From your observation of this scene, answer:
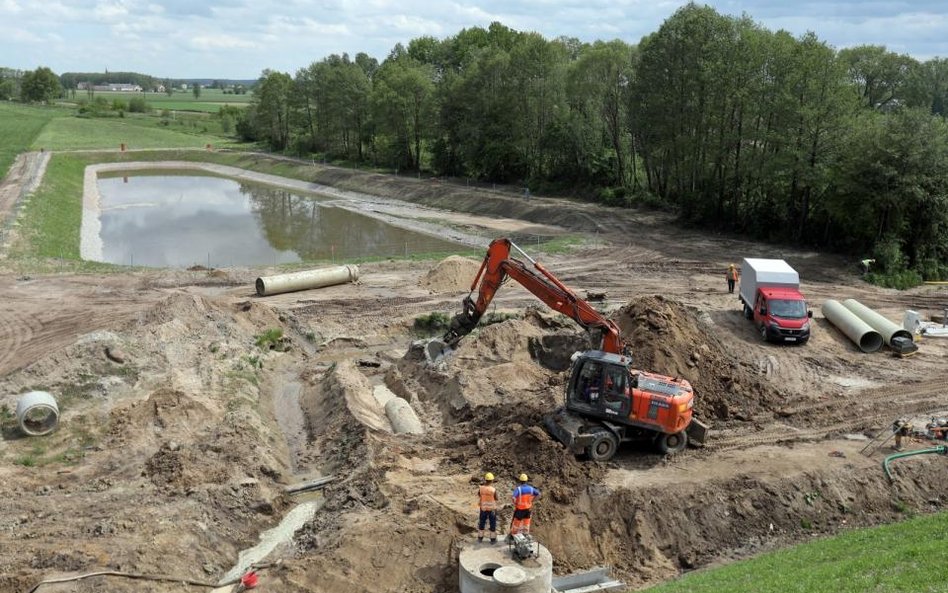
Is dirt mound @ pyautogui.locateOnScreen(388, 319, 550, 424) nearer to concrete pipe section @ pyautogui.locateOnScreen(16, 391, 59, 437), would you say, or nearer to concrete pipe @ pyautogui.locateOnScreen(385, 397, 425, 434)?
concrete pipe @ pyautogui.locateOnScreen(385, 397, 425, 434)

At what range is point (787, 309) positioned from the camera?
2841 cm

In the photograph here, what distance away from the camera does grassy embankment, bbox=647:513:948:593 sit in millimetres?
12195

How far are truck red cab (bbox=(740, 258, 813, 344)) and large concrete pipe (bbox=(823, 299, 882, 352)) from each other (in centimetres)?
Answer: 98

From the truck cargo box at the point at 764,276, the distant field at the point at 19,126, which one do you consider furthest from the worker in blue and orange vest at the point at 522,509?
the distant field at the point at 19,126

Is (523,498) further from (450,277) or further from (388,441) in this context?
(450,277)

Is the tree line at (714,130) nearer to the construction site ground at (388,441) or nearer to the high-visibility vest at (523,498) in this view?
the construction site ground at (388,441)

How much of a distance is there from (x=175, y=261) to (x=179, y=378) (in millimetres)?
26348

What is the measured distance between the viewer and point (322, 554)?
1489 cm

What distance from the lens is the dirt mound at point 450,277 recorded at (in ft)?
120

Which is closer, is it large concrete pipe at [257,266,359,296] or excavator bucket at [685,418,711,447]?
excavator bucket at [685,418,711,447]

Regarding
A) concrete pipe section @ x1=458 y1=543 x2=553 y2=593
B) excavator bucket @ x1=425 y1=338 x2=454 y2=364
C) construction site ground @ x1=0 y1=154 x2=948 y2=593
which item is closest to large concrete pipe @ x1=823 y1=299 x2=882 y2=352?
construction site ground @ x1=0 y1=154 x2=948 y2=593

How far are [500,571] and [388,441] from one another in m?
7.52

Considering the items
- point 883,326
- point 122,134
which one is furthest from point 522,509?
point 122,134

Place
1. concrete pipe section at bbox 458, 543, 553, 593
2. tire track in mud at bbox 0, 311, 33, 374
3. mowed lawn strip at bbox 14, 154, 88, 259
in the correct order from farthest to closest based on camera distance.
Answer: mowed lawn strip at bbox 14, 154, 88, 259
tire track in mud at bbox 0, 311, 33, 374
concrete pipe section at bbox 458, 543, 553, 593
